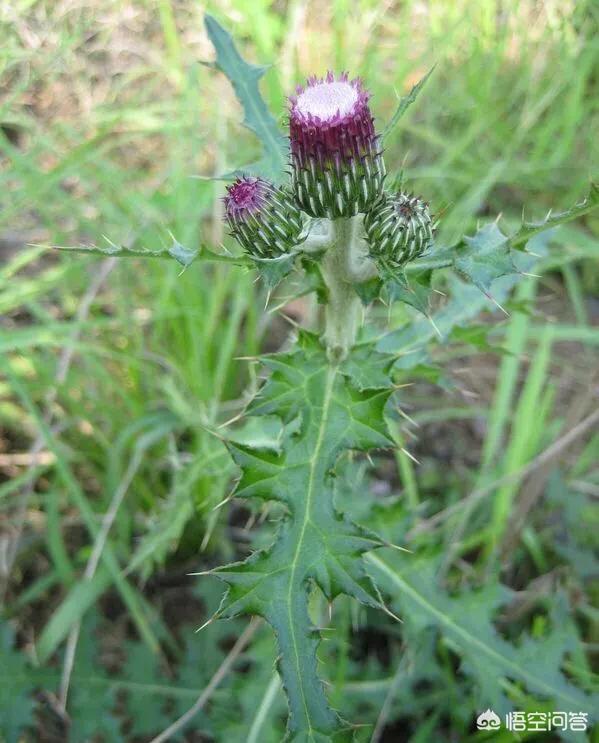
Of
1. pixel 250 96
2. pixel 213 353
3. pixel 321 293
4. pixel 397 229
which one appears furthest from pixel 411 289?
pixel 213 353

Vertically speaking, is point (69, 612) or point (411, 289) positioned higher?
point (411, 289)

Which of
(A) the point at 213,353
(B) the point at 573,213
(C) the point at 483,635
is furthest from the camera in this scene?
(A) the point at 213,353

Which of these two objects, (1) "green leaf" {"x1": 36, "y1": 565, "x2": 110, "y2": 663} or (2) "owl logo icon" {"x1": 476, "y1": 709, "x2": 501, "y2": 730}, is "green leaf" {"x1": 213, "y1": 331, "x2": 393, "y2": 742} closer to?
(2) "owl logo icon" {"x1": 476, "y1": 709, "x2": 501, "y2": 730}

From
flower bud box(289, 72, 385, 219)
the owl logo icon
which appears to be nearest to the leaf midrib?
flower bud box(289, 72, 385, 219)

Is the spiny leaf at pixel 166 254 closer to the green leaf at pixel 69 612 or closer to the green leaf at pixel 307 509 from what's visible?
the green leaf at pixel 307 509

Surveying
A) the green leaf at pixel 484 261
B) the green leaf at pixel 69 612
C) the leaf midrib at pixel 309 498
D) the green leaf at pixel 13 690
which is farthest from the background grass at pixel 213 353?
the leaf midrib at pixel 309 498

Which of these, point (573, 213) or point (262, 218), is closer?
point (573, 213)

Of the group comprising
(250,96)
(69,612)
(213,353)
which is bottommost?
(69,612)

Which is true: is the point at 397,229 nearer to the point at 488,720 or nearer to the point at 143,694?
the point at 488,720
